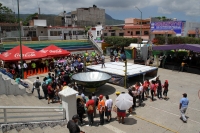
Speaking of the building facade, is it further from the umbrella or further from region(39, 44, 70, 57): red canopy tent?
the umbrella

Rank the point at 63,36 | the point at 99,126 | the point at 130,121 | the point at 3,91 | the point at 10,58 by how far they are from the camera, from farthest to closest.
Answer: the point at 63,36
the point at 10,58
the point at 3,91
the point at 130,121
the point at 99,126

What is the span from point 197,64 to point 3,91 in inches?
764

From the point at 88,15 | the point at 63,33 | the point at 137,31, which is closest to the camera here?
the point at 63,33

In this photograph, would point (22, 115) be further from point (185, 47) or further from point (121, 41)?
point (121, 41)

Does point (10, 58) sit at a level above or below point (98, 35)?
below

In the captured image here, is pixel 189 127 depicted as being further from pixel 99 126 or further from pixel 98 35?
pixel 98 35

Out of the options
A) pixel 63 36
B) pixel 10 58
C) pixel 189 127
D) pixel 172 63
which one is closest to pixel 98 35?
pixel 63 36

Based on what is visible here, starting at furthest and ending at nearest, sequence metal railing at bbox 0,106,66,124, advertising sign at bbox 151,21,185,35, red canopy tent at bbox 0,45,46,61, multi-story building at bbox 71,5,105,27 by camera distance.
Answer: multi-story building at bbox 71,5,105,27 < advertising sign at bbox 151,21,185,35 < red canopy tent at bbox 0,45,46,61 < metal railing at bbox 0,106,66,124

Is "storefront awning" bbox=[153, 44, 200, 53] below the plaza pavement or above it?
above

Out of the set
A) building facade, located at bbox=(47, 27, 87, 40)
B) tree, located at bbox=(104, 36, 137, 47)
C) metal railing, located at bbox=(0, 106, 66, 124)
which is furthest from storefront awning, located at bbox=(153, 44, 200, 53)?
metal railing, located at bbox=(0, 106, 66, 124)

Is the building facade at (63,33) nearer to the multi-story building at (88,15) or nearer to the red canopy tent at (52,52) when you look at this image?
the red canopy tent at (52,52)

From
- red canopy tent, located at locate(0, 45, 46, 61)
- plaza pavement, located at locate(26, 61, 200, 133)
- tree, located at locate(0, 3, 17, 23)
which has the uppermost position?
tree, located at locate(0, 3, 17, 23)

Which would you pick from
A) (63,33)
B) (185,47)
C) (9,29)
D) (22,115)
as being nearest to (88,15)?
(63,33)

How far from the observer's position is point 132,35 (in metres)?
47.1
